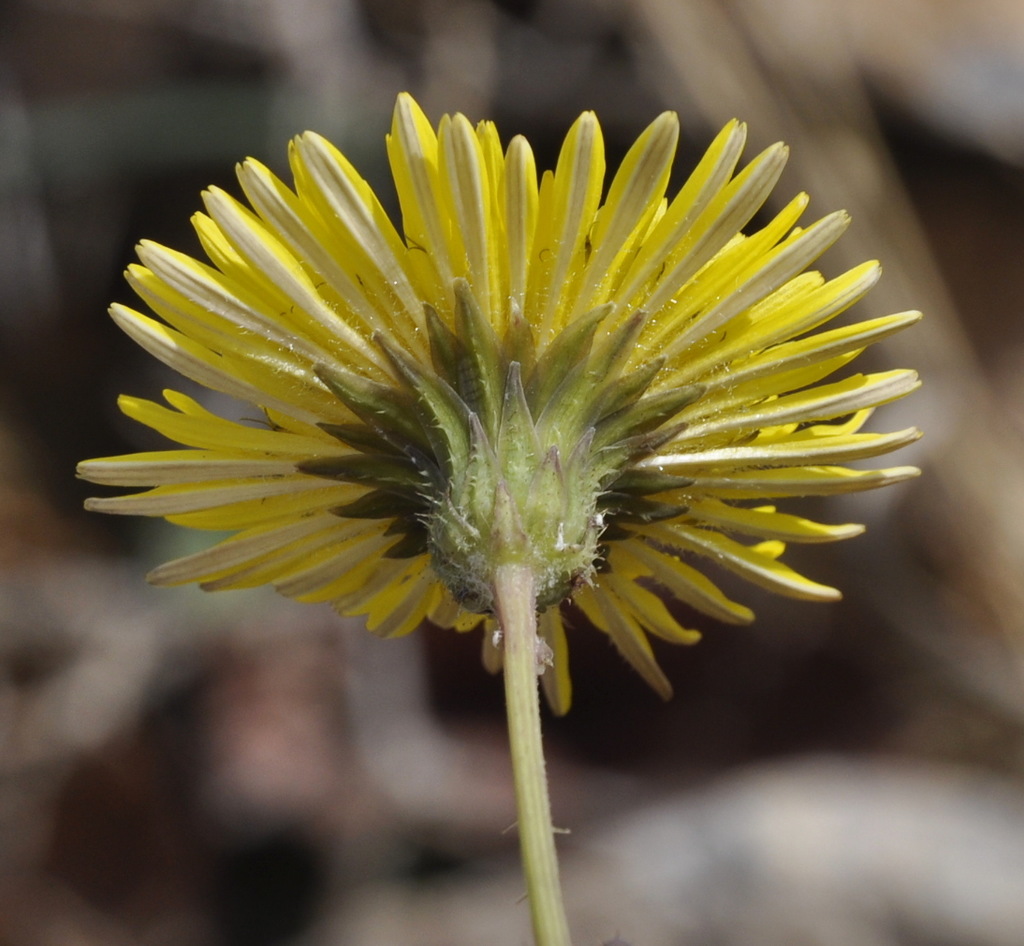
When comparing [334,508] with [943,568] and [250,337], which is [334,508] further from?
[943,568]

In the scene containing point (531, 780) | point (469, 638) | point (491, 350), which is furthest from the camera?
point (469, 638)

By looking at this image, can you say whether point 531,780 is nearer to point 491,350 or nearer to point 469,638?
point 491,350

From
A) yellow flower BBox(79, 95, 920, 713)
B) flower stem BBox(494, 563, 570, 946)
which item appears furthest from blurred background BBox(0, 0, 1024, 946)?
flower stem BBox(494, 563, 570, 946)

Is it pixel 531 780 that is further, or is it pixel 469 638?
pixel 469 638

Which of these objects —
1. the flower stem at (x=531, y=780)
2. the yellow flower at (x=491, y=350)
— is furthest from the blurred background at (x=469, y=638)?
the flower stem at (x=531, y=780)

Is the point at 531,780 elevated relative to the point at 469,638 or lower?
lower

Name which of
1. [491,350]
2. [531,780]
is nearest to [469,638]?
[491,350]

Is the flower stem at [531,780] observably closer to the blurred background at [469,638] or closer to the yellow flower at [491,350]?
the yellow flower at [491,350]

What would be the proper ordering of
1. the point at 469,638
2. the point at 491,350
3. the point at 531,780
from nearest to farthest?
the point at 531,780 → the point at 491,350 → the point at 469,638
